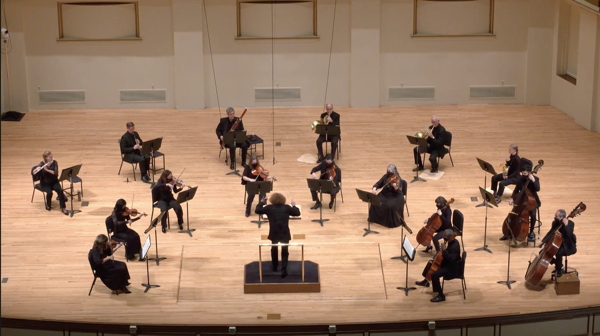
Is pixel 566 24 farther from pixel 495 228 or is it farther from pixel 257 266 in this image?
pixel 257 266

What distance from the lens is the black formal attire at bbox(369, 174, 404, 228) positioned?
12375 mm

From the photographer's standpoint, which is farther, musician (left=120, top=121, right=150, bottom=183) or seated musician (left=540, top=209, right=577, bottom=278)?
musician (left=120, top=121, right=150, bottom=183)

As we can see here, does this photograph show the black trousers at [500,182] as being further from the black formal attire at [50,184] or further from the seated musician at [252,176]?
the black formal attire at [50,184]

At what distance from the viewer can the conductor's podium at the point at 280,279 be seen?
1056 cm

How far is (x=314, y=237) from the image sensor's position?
1212 cm

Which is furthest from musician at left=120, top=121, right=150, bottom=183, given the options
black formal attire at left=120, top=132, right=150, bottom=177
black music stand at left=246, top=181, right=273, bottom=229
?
black music stand at left=246, top=181, right=273, bottom=229

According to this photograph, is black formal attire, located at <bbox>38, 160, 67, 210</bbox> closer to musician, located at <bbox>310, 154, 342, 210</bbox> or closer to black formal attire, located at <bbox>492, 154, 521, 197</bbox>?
musician, located at <bbox>310, 154, 342, 210</bbox>

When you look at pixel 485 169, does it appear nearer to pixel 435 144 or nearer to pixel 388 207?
pixel 388 207

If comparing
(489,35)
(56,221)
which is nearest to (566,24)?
(489,35)

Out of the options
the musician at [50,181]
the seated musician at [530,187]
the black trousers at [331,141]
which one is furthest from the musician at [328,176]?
the musician at [50,181]

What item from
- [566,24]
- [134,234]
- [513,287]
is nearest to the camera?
[513,287]

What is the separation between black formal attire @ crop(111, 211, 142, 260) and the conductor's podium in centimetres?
151

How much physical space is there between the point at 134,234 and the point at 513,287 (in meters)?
4.78

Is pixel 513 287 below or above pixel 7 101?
below
